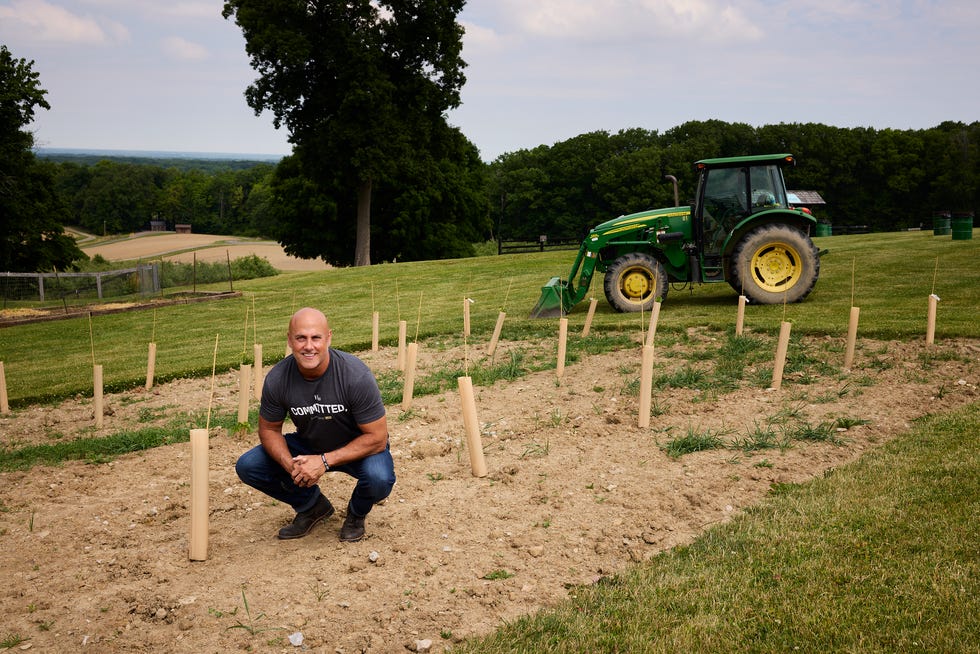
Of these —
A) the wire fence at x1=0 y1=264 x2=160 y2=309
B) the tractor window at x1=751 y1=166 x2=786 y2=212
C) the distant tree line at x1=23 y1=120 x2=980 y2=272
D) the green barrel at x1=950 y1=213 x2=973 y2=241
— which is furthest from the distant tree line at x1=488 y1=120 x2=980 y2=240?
the tractor window at x1=751 y1=166 x2=786 y2=212

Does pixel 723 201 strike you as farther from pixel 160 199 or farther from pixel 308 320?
pixel 160 199

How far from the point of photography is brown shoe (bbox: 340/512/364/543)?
468 cm

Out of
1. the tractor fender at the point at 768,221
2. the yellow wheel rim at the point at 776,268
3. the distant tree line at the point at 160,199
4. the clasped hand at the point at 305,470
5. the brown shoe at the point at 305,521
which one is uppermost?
the distant tree line at the point at 160,199

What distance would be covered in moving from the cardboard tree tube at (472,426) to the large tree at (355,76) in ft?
84.6

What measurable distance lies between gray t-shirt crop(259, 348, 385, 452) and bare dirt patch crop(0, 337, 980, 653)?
819mm

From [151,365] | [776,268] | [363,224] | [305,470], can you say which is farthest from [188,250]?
[305,470]

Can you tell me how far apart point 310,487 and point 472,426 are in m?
1.25

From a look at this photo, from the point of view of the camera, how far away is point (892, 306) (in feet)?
37.8

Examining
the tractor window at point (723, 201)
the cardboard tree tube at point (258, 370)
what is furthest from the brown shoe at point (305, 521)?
the tractor window at point (723, 201)

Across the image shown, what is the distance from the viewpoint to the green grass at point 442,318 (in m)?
10.3

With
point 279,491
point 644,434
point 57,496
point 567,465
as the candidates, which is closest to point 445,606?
point 279,491

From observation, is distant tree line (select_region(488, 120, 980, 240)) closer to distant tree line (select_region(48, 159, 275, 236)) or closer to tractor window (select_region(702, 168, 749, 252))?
distant tree line (select_region(48, 159, 275, 236))

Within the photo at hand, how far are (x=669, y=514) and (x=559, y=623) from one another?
156 centimetres

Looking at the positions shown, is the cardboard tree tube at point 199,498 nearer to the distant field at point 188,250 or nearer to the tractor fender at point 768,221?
the tractor fender at point 768,221
